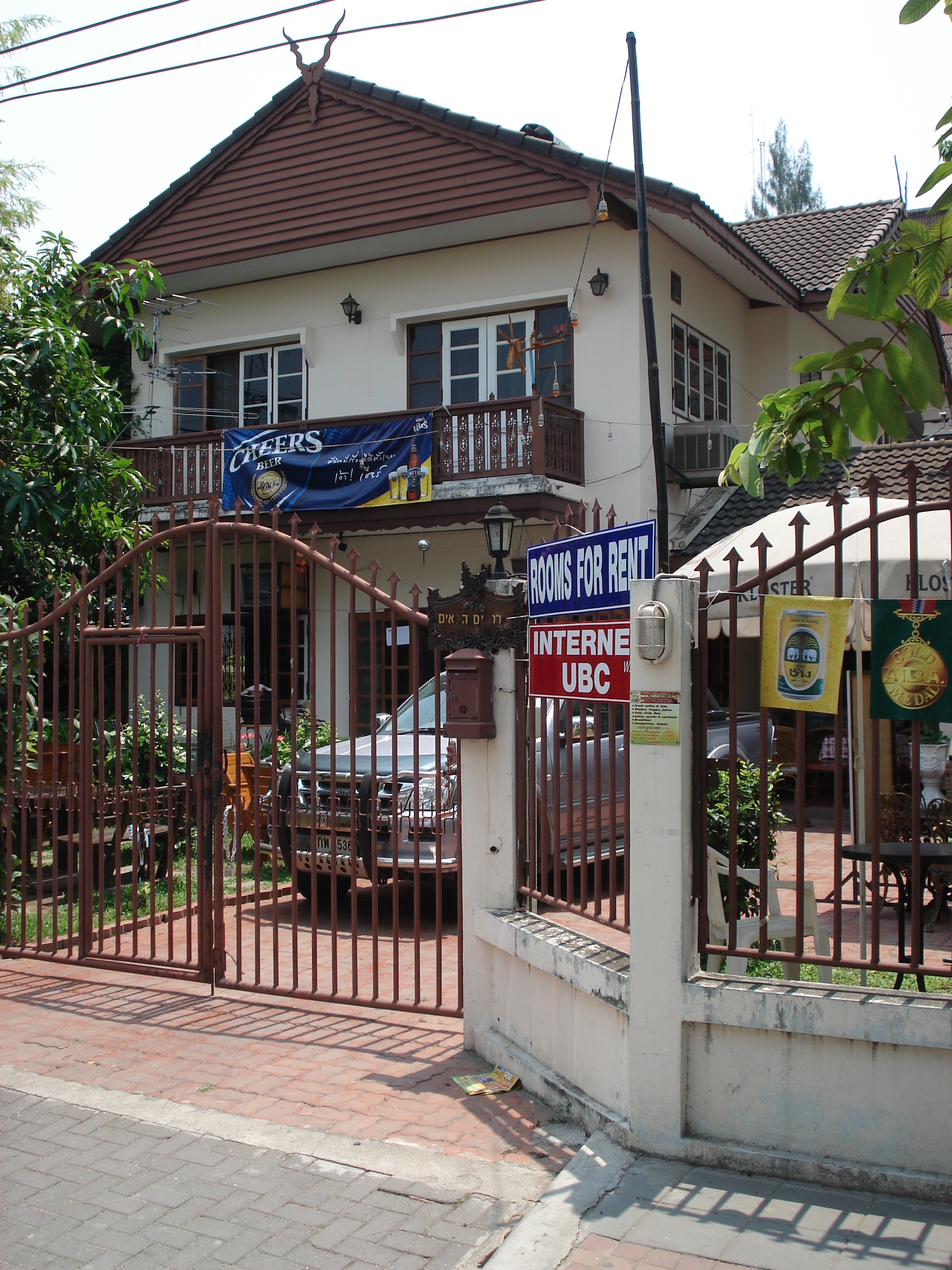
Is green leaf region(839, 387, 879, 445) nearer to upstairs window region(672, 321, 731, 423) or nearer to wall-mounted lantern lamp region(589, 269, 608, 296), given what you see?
wall-mounted lantern lamp region(589, 269, 608, 296)

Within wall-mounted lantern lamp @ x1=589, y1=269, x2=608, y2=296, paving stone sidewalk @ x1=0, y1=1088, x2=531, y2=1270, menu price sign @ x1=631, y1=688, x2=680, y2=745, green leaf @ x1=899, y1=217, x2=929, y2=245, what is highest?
wall-mounted lantern lamp @ x1=589, y1=269, x2=608, y2=296

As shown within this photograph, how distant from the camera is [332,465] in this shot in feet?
47.8

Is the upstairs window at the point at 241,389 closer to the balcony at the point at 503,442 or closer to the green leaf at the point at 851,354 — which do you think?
the balcony at the point at 503,442

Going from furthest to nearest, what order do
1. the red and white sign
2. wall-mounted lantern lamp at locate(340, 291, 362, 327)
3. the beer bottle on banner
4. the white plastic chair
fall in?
wall-mounted lantern lamp at locate(340, 291, 362, 327) < the beer bottle on banner < the white plastic chair < the red and white sign

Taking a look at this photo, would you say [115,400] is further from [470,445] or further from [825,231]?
[825,231]

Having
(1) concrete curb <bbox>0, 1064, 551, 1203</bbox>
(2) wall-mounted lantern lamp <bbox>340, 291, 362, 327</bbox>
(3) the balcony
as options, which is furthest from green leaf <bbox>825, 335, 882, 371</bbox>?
(2) wall-mounted lantern lamp <bbox>340, 291, 362, 327</bbox>

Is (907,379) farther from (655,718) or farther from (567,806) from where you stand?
(567,806)

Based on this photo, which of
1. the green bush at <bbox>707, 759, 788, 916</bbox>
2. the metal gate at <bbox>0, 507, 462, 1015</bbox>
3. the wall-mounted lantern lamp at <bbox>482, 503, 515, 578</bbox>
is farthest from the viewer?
the wall-mounted lantern lamp at <bbox>482, 503, 515, 578</bbox>

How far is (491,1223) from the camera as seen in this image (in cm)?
359

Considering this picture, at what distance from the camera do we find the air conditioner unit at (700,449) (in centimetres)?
1430

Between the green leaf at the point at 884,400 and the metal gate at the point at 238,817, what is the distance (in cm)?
226

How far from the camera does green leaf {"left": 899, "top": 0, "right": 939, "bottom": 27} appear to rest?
329cm

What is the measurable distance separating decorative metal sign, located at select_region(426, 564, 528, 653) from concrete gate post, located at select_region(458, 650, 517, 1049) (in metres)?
0.09

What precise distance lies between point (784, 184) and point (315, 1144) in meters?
39.5
